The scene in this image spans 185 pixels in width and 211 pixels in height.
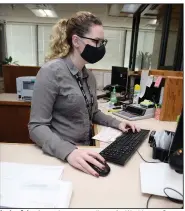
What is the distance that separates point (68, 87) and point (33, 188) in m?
0.59

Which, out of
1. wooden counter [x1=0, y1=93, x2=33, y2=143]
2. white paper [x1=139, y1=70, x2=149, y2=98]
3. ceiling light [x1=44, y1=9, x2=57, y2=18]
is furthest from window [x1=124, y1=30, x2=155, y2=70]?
wooden counter [x1=0, y1=93, x2=33, y2=143]

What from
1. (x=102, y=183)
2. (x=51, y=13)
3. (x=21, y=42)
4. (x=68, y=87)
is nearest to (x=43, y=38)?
(x=21, y=42)

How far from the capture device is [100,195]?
68 centimetres

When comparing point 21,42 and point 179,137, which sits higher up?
point 21,42

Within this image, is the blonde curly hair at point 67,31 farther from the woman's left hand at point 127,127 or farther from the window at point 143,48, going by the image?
the window at point 143,48

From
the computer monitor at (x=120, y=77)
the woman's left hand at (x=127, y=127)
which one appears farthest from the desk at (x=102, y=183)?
the computer monitor at (x=120, y=77)

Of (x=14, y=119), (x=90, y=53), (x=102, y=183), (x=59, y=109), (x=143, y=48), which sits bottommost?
(x=14, y=119)

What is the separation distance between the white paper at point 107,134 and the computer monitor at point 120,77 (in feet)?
5.18

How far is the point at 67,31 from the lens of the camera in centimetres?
119

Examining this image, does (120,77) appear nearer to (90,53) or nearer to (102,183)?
(90,53)

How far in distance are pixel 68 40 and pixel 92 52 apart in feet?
0.53

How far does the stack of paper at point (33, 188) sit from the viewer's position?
596mm

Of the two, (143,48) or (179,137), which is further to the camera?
(143,48)

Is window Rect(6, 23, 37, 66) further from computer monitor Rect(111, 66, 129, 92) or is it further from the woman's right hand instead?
the woman's right hand
